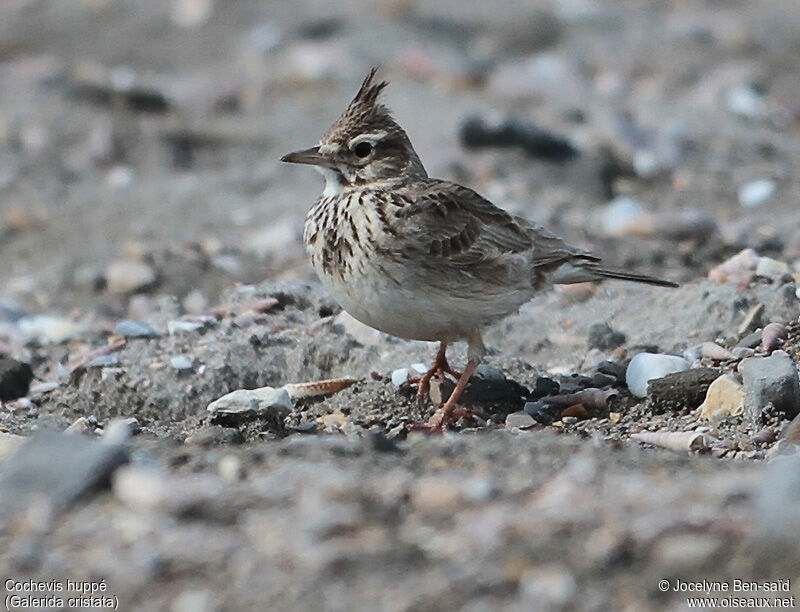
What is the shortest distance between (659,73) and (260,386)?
7753mm

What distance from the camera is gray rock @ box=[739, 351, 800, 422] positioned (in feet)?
17.3

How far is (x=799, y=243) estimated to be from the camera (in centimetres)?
819

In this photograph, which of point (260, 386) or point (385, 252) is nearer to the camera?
point (385, 252)

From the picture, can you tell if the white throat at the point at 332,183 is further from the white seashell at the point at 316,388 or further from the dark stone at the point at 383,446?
the dark stone at the point at 383,446

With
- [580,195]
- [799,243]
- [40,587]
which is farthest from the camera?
[580,195]

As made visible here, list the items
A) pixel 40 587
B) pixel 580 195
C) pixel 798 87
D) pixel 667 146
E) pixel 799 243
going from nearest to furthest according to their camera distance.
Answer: pixel 40 587 < pixel 799 243 < pixel 580 195 < pixel 667 146 < pixel 798 87

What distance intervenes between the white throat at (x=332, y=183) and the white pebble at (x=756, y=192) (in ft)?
14.7

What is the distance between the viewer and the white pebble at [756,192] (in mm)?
9516

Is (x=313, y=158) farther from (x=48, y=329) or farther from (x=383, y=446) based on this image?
(x=48, y=329)

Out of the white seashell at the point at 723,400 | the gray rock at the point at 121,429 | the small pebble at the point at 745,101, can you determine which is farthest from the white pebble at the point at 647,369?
the small pebble at the point at 745,101

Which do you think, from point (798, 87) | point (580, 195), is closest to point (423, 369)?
point (580, 195)

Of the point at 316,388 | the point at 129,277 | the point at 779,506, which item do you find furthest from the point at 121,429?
the point at 129,277

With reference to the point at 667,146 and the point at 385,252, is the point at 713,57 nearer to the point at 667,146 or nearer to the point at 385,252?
the point at 667,146

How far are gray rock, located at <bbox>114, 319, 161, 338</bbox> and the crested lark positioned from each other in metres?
1.33
